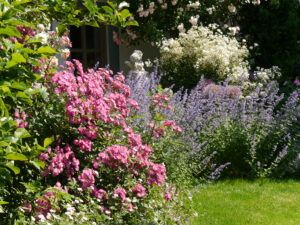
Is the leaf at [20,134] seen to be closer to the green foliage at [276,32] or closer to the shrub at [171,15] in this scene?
the shrub at [171,15]

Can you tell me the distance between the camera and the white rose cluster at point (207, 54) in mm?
7034

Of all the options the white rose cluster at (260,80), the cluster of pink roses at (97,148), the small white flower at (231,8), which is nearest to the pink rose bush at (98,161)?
the cluster of pink roses at (97,148)

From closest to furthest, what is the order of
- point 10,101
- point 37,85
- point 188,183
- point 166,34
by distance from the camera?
point 10,101
point 37,85
point 188,183
point 166,34

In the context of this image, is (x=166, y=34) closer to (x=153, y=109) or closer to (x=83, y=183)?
(x=153, y=109)

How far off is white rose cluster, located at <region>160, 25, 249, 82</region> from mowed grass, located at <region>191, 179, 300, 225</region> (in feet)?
7.92

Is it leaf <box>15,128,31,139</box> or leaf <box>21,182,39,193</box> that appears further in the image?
leaf <box>21,182,39,193</box>

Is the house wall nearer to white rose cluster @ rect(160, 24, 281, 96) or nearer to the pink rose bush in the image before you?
white rose cluster @ rect(160, 24, 281, 96)

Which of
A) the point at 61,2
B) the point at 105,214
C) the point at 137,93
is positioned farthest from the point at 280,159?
the point at 61,2

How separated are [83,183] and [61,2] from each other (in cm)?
116

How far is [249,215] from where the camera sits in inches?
156

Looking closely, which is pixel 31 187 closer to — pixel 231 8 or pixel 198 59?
pixel 198 59

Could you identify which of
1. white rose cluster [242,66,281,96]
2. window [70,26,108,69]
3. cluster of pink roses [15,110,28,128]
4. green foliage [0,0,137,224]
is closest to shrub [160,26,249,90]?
white rose cluster [242,66,281,96]

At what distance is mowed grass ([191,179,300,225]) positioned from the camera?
3.86 meters

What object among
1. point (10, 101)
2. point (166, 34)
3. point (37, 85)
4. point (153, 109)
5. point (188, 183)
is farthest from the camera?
point (166, 34)
